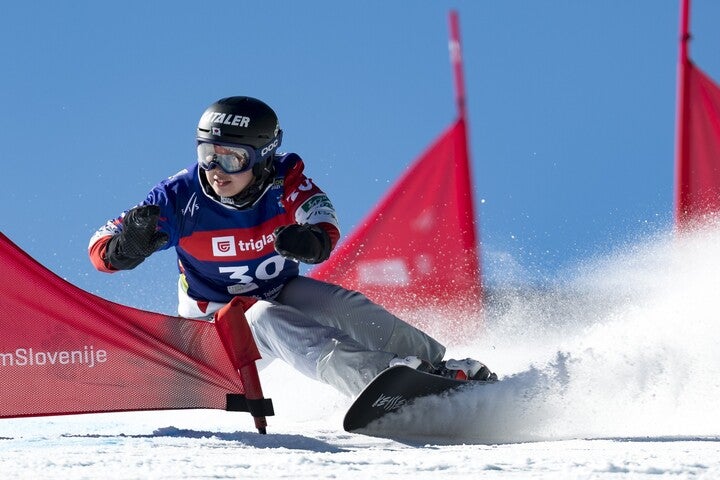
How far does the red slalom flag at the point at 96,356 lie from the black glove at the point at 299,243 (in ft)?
1.40

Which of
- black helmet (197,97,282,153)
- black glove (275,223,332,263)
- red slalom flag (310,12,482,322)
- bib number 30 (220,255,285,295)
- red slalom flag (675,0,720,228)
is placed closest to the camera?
black glove (275,223,332,263)

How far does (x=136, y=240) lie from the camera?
511cm

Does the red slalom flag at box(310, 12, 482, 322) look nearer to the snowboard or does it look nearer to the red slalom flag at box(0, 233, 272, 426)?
the red slalom flag at box(0, 233, 272, 426)

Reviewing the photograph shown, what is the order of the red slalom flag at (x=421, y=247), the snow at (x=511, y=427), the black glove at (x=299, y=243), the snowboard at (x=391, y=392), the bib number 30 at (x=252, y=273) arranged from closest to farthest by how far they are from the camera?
1. the snow at (x=511, y=427)
2. the snowboard at (x=391, y=392)
3. the black glove at (x=299, y=243)
4. the bib number 30 at (x=252, y=273)
5. the red slalom flag at (x=421, y=247)

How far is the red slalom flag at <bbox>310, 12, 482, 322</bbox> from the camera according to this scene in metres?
9.19

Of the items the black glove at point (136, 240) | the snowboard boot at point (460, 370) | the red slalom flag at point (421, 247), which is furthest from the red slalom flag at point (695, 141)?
the black glove at point (136, 240)

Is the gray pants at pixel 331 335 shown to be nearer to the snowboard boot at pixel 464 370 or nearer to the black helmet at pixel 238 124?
the snowboard boot at pixel 464 370

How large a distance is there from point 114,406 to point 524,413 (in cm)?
194

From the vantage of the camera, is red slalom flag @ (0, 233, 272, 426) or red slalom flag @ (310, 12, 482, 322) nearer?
red slalom flag @ (0, 233, 272, 426)

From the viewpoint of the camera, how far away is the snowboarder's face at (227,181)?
214 inches

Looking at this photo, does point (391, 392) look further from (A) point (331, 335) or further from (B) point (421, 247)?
(B) point (421, 247)

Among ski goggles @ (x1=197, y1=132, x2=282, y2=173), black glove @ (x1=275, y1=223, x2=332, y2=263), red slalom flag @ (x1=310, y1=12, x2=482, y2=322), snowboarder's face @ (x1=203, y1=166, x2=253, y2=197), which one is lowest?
black glove @ (x1=275, y1=223, x2=332, y2=263)

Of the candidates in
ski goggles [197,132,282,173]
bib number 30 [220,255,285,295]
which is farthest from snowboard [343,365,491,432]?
ski goggles [197,132,282,173]

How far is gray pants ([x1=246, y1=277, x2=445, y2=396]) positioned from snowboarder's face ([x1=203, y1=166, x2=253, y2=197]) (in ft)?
1.98
